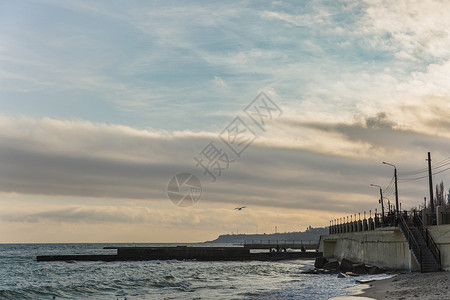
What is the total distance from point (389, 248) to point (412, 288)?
1672 cm

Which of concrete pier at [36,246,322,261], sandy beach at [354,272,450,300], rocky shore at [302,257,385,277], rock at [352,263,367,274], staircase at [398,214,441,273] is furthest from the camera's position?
concrete pier at [36,246,322,261]

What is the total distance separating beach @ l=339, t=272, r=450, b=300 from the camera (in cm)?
2638

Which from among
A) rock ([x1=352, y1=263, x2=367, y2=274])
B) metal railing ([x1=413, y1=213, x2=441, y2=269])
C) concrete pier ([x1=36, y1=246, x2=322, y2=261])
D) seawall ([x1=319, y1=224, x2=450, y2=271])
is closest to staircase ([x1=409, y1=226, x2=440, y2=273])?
metal railing ([x1=413, y1=213, x2=441, y2=269])

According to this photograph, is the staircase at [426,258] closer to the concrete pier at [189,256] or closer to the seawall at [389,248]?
the seawall at [389,248]

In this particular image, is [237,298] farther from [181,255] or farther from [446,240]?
[181,255]

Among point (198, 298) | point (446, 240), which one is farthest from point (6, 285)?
point (446, 240)

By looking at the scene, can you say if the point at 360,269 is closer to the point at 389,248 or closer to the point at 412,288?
the point at 389,248

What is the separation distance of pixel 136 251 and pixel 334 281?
64.6 metres

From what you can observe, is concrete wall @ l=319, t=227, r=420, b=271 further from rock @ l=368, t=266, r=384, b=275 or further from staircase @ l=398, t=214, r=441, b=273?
staircase @ l=398, t=214, r=441, b=273

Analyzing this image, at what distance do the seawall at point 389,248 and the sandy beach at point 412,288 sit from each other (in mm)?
2812

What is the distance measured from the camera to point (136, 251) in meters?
102

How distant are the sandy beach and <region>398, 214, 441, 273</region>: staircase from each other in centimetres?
181

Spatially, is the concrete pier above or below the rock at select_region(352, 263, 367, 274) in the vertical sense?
below

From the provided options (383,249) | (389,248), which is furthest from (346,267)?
(389,248)
